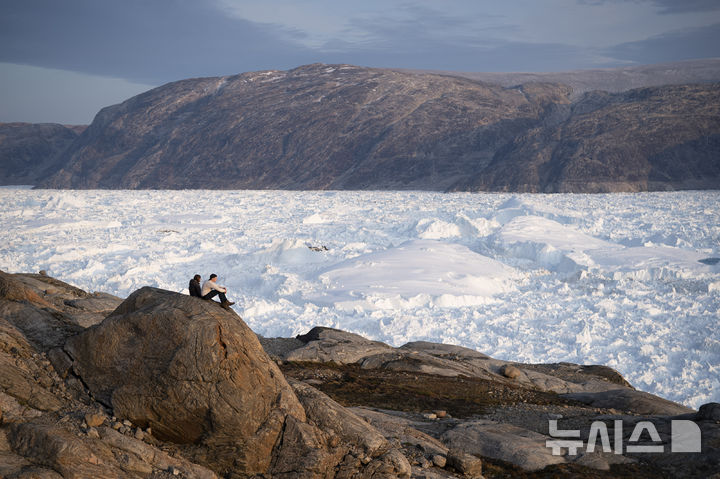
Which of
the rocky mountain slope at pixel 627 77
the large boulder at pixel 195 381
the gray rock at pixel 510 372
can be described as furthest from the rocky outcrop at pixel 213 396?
the rocky mountain slope at pixel 627 77

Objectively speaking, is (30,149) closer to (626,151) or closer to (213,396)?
(626,151)

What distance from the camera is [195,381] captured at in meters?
6.30

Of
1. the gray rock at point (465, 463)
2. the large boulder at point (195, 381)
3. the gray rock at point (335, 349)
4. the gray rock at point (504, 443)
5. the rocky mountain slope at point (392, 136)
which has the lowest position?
the gray rock at point (335, 349)

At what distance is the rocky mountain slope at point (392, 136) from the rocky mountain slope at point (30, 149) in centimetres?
496

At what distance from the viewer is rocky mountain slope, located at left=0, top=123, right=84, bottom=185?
106875 mm

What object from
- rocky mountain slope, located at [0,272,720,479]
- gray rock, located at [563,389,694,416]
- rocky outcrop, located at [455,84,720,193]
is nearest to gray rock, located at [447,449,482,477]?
rocky mountain slope, located at [0,272,720,479]

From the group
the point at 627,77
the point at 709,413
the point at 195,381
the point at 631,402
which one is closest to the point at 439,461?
the point at 195,381

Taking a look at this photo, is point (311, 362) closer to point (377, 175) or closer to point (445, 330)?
point (445, 330)

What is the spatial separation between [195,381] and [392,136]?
85.6 m

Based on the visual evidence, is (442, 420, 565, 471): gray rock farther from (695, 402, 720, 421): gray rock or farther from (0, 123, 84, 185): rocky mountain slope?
(0, 123, 84, 185): rocky mountain slope

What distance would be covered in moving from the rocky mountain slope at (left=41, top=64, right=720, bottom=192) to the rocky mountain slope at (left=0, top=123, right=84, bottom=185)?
4.96m

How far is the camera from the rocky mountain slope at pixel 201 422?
5.84 metres

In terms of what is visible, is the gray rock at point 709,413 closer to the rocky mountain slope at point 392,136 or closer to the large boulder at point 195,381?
the large boulder at point 195,381

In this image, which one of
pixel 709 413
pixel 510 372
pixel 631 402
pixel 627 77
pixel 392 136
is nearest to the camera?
pixel 709 413
